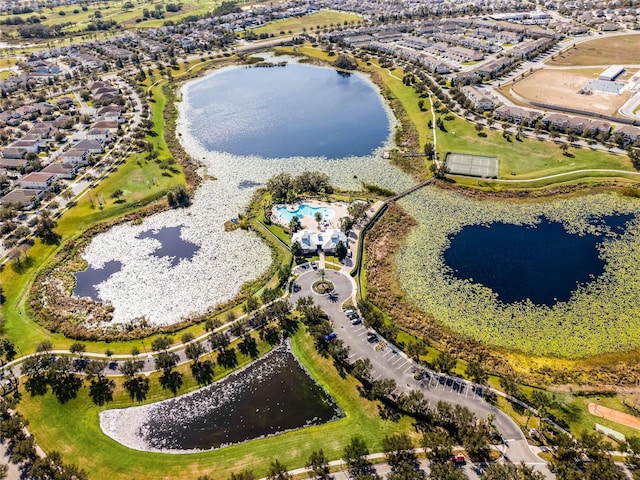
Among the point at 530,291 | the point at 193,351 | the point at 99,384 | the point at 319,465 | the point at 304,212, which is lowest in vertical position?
the point at 530,291

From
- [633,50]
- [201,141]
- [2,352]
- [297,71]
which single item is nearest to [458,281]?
[2,352]

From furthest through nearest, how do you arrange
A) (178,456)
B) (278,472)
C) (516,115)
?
(516,115)
(178,456)
(278,472)

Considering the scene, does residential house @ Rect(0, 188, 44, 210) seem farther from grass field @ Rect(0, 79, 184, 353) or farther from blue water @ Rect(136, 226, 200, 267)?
blue water @ Rect(136, 226, 200, 267)

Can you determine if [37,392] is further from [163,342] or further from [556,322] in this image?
[556,322]

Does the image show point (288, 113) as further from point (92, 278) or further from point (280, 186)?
point (92, 278)

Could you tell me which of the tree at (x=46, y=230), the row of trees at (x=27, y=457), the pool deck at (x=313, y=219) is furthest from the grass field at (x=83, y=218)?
the pool deck at (x=313, y=219)

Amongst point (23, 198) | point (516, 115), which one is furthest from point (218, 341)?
point (516, 115)
